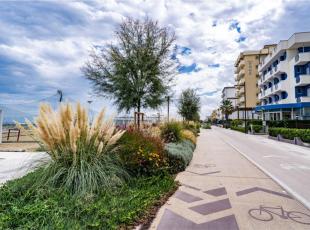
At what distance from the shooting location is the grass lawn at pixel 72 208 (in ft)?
10.6

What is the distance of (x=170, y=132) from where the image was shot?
10.8 metres

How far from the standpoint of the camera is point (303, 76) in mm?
31484

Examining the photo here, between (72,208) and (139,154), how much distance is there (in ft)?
7.16

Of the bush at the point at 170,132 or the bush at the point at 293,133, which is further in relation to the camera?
the bush at the point at 293,133

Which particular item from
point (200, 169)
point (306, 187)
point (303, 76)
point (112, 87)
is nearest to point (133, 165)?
point (200, 169)

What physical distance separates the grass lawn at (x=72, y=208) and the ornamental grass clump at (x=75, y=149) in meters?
0.24

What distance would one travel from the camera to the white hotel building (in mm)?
31081

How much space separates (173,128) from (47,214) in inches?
311

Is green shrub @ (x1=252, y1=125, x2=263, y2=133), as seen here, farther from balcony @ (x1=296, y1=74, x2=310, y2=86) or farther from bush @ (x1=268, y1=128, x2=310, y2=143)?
bush @ (x1=268, y1=128, x2=310, y2=143)

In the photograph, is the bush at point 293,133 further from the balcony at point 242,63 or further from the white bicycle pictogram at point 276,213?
the balcony at point 242,63

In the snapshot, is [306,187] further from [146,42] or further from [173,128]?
[146,42]

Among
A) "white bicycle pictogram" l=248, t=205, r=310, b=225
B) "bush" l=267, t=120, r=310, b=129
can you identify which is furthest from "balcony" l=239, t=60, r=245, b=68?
"white bicycle pictogram" l=248, t=205, r=310, b=225

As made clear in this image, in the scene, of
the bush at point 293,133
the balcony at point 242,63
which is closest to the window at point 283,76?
the bush at point 293,133

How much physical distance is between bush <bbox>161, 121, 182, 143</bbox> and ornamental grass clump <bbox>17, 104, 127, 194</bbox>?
5.72 metres
